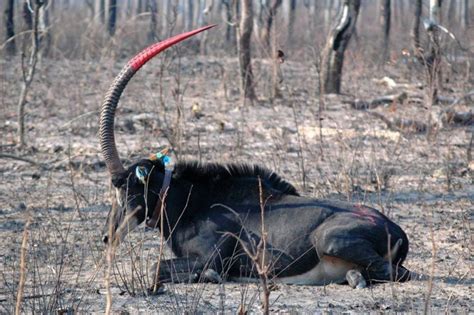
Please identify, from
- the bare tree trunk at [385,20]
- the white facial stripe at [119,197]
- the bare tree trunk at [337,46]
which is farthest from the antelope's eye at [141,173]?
the bare tree trunk at [385,20]

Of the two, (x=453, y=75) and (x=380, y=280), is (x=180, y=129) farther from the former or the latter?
(x=453, y=75)

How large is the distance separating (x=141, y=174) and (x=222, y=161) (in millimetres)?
4073

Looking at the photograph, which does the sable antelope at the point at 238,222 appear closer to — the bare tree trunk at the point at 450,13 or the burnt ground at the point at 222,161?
the burnt ground at the point at 222,161

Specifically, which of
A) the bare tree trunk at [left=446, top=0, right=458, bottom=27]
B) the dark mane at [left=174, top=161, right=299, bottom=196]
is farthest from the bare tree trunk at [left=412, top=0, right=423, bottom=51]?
the dark mane at [left=174, top=161, right=299, bottom=196]

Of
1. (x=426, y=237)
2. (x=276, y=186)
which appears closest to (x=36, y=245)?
(x=276, y=186)

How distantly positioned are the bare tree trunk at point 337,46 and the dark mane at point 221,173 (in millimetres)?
8840

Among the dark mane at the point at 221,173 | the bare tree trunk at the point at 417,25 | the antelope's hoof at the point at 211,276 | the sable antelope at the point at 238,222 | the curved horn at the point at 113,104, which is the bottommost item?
the antelope's hoof at the point at 211,276

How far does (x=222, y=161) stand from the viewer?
10.8 meters

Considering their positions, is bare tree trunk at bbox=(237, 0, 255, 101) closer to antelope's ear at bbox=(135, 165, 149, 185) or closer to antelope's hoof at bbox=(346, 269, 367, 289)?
antelope's ear at bbox=(135, 165, 149, 185)

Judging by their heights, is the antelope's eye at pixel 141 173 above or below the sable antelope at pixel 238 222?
above

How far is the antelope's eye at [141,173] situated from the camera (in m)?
6.80

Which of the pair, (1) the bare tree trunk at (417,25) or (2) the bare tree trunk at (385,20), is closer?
(1) the bare tree trunk at (417,25)

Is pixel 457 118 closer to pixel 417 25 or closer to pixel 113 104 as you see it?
pixel 417 25

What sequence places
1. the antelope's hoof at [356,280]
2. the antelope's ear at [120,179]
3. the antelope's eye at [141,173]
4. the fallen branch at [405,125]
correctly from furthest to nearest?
the fallen branch at [405,125] → the antelope's ear at [120,179] → the antelope's eye at [141,173] → the antelope's hoof at [356,280]
